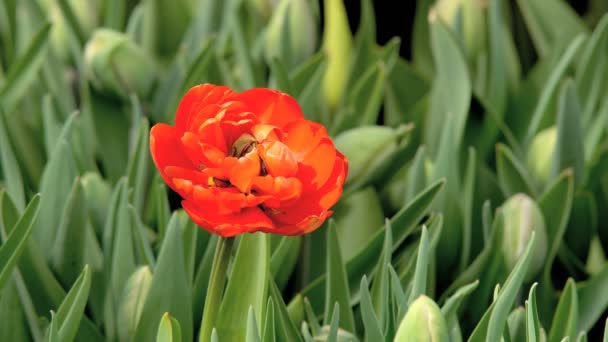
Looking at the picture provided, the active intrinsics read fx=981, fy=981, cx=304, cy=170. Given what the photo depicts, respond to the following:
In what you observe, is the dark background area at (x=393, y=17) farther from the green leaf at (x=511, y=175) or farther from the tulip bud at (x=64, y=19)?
the green leaf at (x=511, y=175)

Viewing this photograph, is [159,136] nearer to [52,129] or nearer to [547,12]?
[52,129]

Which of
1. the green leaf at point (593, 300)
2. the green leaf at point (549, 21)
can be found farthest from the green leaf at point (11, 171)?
the green leaf at point (549, 21)

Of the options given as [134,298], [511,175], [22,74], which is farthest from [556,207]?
[22,74]

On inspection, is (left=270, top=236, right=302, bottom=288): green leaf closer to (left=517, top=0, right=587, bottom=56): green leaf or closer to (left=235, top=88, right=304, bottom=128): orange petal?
(left=235, top=88, right=304, bottom=128): orange petal

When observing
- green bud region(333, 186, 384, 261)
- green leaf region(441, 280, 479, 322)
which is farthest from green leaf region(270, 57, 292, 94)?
green leaf region(441, 280, 479, 322)

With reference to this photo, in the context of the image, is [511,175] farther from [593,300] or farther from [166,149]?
[166,149]

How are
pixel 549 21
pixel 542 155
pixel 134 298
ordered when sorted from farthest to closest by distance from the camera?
pixel 549 21, pixel 542 155, pixel 134 298
